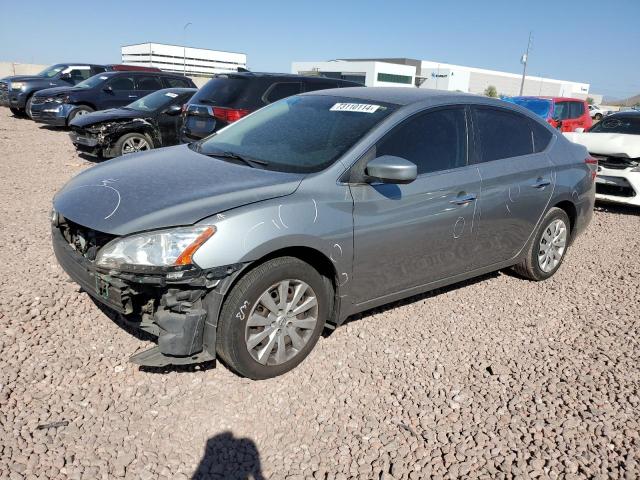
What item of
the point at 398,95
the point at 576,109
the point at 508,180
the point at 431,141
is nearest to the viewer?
the point at 431,141

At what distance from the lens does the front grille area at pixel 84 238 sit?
3.00 meters

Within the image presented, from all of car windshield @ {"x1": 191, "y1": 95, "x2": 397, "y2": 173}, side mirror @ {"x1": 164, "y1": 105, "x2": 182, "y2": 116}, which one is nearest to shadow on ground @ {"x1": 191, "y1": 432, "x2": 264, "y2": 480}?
car windshield @ {"x1": 191, "y1": 95, "x2": 397, "y2": 173}

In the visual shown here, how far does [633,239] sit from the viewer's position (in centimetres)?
687

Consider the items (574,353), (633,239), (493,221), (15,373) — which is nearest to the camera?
(15,373)

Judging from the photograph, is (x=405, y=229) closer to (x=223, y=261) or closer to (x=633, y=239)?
(x=223, y=261)

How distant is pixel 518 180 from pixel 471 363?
1.71 m

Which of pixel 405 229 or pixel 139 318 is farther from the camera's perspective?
pixel 405 229

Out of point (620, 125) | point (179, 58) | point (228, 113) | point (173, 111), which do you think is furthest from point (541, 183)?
point (179, 58)

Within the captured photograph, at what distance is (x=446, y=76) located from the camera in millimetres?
89438

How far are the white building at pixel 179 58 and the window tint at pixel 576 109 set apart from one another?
91.8 meters

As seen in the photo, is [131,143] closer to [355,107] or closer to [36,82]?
[355,107]

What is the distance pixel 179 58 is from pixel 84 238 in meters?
120

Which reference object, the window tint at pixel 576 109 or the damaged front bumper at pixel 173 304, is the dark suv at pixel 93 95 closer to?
the window tint at pixel 576 109


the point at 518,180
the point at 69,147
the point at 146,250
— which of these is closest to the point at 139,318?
the point at 146,250
